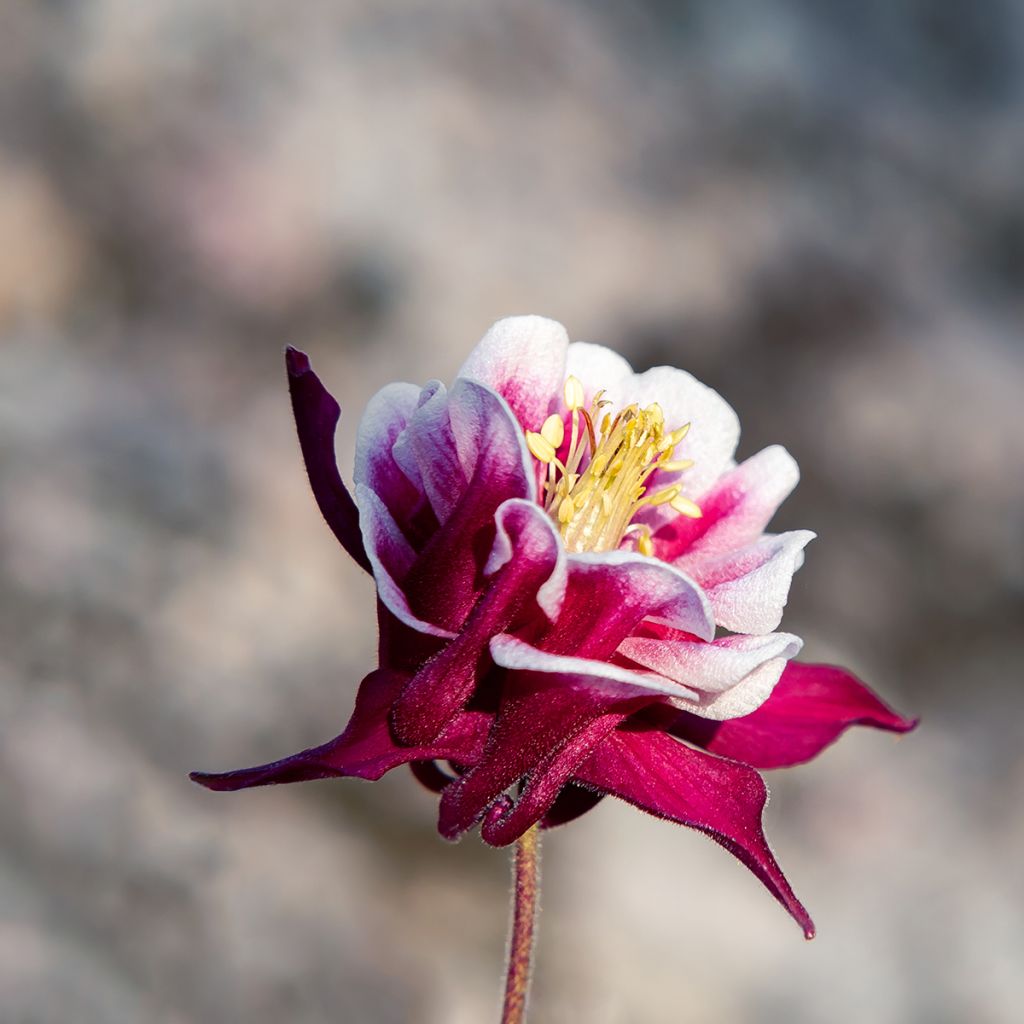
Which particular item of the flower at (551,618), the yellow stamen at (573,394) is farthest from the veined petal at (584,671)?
the yellow stamen at (573,394)

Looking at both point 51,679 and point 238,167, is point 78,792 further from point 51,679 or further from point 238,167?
point 238,167

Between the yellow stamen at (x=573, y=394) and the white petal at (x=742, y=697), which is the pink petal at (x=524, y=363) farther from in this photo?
the white petal at (x=742, y=697)

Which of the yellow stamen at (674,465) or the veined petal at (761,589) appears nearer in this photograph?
the veined petal at (761,589)

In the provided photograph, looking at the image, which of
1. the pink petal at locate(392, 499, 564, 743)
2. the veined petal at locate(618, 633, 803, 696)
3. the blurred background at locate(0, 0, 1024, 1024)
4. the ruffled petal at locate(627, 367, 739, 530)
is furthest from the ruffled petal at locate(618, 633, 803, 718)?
the blurred background at locate(0, 0, 1024, 1024)

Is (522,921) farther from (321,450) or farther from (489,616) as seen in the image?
(321,450)

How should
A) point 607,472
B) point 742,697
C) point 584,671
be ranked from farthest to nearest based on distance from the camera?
1. point 607,472
2. point 742,697
3. point 584,671

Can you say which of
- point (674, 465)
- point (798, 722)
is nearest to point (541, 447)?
point (674, 465)
